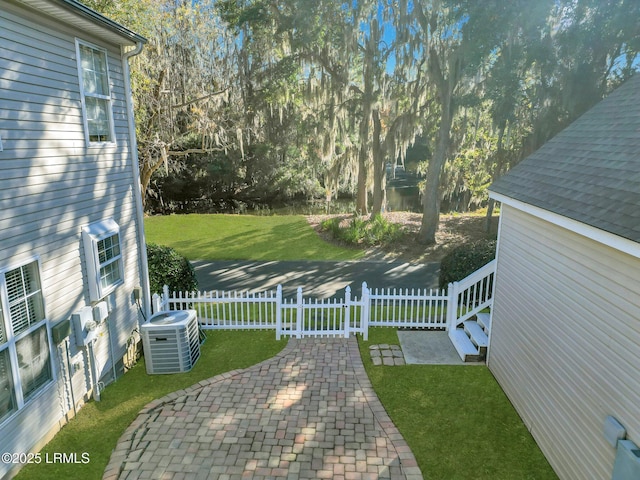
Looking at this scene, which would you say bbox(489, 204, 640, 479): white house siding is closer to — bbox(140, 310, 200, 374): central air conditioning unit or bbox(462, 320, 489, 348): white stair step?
bbox(462, 320, 489, 348): white stair step

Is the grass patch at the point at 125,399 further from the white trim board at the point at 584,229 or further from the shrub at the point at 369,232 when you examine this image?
the shrub at the point at 369,232

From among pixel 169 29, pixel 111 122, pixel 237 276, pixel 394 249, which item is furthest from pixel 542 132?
pixel 169 29

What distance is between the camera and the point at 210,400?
6348 millimetres

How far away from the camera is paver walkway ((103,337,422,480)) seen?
16.2 ft

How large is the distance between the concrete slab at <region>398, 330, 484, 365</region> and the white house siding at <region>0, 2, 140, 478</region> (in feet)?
17.6

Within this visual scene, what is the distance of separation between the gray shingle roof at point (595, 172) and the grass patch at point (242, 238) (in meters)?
9.28

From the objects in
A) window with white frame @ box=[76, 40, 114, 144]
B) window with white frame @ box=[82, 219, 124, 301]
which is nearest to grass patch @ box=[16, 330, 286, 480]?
window with white frame @ box=[82, 219, 124, 301]

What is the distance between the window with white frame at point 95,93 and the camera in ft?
19.5

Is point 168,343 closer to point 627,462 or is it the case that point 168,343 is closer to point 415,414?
point 415,414

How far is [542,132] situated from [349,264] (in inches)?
329

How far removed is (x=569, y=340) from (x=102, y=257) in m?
6.65

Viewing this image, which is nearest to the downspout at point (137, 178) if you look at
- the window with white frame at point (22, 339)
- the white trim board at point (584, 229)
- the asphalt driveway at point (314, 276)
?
the window with white frame at point (22, 339)

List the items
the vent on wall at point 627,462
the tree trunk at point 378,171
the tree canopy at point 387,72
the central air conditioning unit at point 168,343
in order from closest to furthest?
1. the vent on wall at point 627,462
2. the central air conditioning unit at point 168,343
3. the tree canopy at point 387,72
4. the tree trunk at point 378,171

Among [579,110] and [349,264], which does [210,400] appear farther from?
[579,110]
